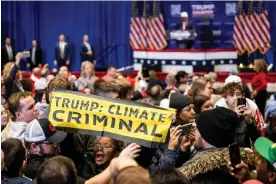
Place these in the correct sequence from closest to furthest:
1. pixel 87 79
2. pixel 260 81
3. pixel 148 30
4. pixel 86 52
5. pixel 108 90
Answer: pixel 108 90 → pixel 87 79 → pixel 260 81 → pixel 148 30 → pixel 86 52

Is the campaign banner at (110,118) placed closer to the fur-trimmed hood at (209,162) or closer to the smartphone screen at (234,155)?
Answer: the fur-trimmed hood at (209,162)

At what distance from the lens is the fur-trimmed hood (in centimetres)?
427

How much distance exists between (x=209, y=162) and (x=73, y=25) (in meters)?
19.0

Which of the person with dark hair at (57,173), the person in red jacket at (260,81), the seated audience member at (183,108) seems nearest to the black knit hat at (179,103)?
the seated audience member at (183,108)

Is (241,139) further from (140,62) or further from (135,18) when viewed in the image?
(135,18)

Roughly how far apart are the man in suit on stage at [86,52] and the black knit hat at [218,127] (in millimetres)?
16357

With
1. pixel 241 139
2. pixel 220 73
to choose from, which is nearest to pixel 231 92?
pixel 241 139

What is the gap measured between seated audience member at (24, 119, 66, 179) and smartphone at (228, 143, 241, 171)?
1446 millimetres

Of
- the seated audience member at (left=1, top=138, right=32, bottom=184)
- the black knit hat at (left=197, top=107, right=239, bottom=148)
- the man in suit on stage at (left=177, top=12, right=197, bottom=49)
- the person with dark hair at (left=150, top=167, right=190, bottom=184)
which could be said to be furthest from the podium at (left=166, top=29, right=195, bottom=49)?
the person with dark hair at (left=150, top=167, right=190, bottom=184)

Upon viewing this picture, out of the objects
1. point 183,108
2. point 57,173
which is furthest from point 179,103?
point 57,173

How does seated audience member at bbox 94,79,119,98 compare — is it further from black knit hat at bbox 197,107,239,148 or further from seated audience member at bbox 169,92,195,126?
black knit hat at bbox 197,107,239,148

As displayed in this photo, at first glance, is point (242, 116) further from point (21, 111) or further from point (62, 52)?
point (62, 52)

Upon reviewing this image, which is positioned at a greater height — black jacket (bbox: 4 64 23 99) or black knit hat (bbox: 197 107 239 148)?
black knit hat (bbox: 197 107 239 148)

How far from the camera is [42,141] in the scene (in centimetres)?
496
